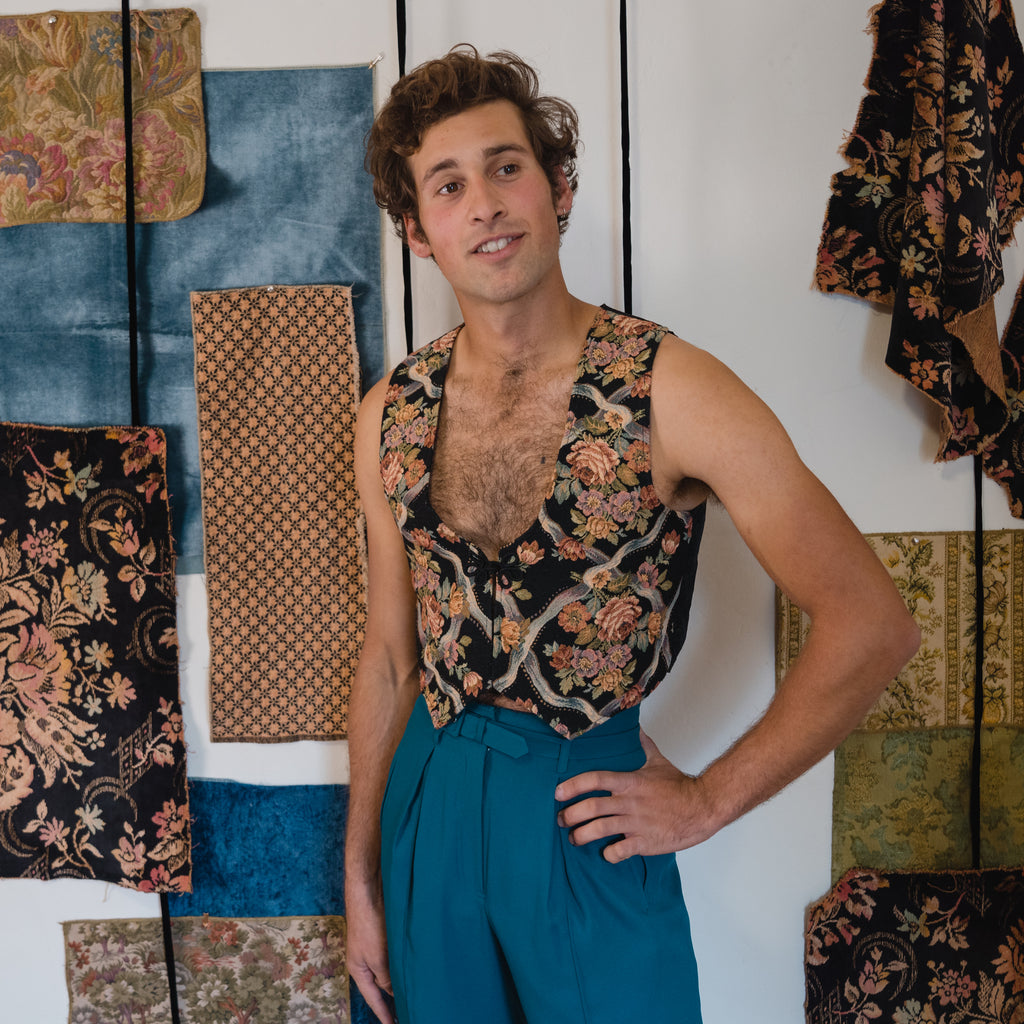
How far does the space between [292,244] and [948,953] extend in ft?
5.31

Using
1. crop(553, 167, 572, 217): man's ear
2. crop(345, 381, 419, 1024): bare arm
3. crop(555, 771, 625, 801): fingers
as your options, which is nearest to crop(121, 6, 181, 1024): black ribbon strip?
crop(345, 381, 419, 1024): bare arm

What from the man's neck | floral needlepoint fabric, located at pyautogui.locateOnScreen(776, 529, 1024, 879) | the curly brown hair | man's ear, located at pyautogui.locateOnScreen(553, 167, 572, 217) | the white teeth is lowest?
floral needlepoint fabric, located at pyautogui.locateOnScreen(776, 529, 1024, 879)

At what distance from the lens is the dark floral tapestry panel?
139 cm

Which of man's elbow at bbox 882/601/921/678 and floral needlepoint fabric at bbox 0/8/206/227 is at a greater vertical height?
floral needlepoint fabric at bbox 0/8/206/227

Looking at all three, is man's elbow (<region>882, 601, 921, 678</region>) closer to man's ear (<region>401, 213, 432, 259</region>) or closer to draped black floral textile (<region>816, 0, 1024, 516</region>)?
draped black floral textile (<region>816, 0, 1024, 516</region>)

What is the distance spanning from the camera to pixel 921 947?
1.41m

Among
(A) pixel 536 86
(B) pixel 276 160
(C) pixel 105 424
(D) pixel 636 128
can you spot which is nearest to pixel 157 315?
(C) pixel 105 424

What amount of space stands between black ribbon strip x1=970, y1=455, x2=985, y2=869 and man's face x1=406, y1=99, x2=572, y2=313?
0.82 m

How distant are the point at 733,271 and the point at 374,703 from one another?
0.91m

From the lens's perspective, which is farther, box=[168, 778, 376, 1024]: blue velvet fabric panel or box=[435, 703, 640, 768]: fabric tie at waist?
box=[168, 778, 376, 1024]: blue velvet fabric panel

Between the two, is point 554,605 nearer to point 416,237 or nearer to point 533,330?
point 533,330

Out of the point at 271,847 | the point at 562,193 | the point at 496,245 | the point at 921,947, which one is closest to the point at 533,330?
the point at 496,245

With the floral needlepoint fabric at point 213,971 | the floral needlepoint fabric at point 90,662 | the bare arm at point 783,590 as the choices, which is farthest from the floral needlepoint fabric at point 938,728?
the floral needlepoint fabric at point 90,662

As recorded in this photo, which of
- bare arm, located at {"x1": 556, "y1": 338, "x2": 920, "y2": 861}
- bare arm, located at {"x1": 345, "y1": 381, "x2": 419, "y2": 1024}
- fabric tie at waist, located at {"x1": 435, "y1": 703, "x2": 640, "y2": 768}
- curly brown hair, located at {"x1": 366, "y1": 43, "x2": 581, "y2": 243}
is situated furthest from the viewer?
bare arm, located at {"x1": 345, "y1": 381, "x2": 419, "y2": 1024}
